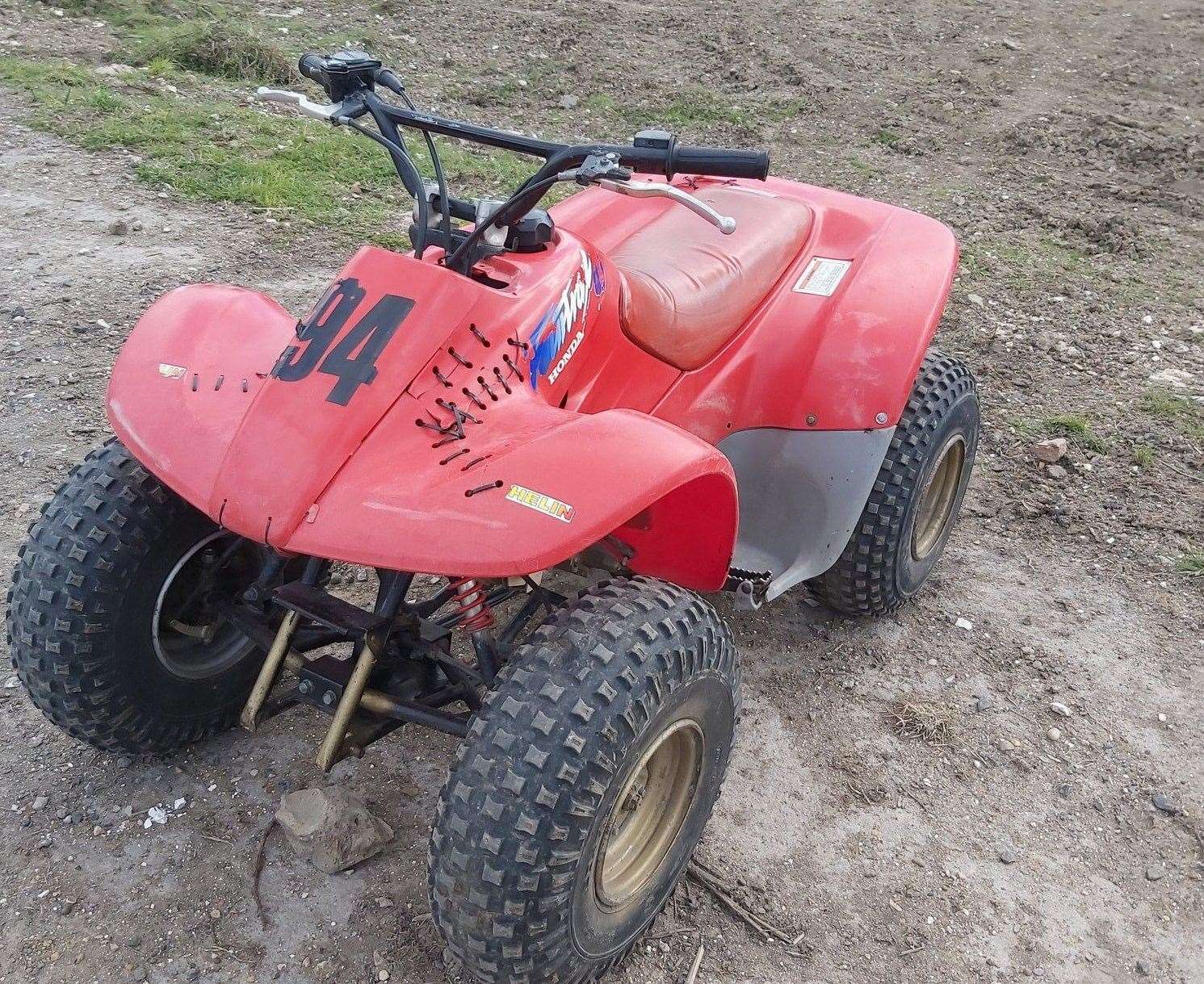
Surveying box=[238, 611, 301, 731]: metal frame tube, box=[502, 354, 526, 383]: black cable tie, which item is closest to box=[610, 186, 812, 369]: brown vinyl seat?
box=[502, 354, 526, 383]: black cable tie

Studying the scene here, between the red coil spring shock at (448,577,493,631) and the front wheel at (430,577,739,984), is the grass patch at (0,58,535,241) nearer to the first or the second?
the red coil spring shock at (448,577,493,631)

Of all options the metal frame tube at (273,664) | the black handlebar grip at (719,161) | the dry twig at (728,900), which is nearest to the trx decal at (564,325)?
the black handlebar grip at (719,161)

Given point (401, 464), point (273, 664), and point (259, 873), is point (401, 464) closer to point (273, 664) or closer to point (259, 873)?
point (273, 664)

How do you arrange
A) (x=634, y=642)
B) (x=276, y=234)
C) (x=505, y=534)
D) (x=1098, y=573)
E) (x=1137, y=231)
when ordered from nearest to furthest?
1. (x=505, y=534)
2. (x=634, y=642)
3. (x=1098, y=573)
4. (x=276, y=234)
5. (x=1137, y=231)

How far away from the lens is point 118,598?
2436mm

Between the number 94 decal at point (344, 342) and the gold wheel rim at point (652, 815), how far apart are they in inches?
38.8

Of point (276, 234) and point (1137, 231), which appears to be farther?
point (1137, 231)

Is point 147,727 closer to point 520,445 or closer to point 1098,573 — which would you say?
point 520,445

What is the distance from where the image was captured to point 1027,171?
7.20 meters

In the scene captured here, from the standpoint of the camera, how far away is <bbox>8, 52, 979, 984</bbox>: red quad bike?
1.96 m

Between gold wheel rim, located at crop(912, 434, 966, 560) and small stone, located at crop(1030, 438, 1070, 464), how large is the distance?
825mm

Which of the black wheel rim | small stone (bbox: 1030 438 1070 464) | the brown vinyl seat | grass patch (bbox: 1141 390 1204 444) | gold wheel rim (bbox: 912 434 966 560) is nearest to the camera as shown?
the black wheel rim

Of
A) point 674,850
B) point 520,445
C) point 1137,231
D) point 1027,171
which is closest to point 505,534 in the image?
point 520,445

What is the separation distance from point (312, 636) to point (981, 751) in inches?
75.7
